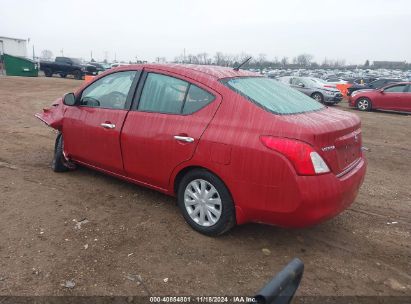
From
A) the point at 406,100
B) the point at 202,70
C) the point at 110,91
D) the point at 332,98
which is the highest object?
the point at 202,70

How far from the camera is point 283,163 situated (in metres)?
3.09

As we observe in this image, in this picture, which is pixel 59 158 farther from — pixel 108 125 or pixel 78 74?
pixel 78 74

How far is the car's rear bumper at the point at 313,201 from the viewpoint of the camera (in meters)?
3.06

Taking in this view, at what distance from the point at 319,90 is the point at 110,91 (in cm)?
1537

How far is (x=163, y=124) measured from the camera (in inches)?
153

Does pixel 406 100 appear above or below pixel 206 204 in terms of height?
above

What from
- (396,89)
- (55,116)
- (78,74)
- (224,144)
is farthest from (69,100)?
(78,74)

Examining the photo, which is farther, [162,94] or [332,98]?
[332,98]

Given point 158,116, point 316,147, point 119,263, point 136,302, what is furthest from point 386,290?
point 158,116

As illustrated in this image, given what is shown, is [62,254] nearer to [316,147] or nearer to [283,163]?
[283,163]

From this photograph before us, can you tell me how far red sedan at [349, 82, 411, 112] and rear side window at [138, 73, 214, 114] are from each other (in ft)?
48.6

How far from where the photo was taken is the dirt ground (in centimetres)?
303

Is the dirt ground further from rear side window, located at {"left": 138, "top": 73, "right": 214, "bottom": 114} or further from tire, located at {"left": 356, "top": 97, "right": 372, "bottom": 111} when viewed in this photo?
tire, located at {"left": 356, "top": 97, "right": 372, "bottom": 111}

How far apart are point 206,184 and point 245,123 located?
71 centimetres
